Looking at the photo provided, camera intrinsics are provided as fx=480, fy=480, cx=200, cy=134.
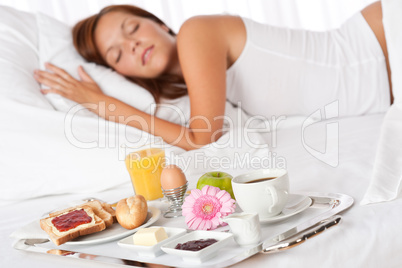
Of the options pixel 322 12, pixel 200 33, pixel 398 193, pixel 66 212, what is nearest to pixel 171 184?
pixel 66 212

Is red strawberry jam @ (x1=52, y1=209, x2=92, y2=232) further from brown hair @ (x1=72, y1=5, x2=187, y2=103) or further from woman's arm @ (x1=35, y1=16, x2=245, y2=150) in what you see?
brown hair @ (x1=72, y1=5, x2=187, y2=103)

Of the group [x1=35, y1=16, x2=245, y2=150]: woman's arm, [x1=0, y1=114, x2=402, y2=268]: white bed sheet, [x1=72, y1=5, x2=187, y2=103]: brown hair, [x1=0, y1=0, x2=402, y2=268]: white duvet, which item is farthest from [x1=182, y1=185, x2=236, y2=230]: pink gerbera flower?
[x1=72, y1=5, x2=187, y2=103]: brown hair

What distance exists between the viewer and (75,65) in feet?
6.33

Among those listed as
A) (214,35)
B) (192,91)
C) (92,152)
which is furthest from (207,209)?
(214,35)

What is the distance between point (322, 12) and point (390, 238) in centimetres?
272

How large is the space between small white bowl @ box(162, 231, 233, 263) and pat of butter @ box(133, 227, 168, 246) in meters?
0.03

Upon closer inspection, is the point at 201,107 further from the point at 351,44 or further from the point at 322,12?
the point at 322,12

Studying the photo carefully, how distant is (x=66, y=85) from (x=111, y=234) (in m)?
1.02

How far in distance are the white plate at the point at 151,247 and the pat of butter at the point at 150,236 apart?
0.03 ft

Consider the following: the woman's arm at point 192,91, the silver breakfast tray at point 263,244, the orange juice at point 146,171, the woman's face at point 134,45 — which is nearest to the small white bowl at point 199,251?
the silver breakfast tray at point 263,244

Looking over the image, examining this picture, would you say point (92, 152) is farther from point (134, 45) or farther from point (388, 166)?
point (388, 166)

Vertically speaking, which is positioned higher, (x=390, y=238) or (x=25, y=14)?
(x=25, y=14)

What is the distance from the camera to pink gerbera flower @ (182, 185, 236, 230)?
0.83m

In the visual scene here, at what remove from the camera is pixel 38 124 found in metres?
1.57
